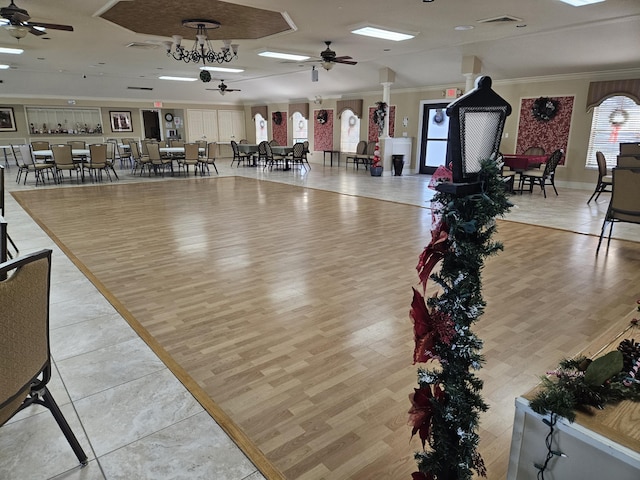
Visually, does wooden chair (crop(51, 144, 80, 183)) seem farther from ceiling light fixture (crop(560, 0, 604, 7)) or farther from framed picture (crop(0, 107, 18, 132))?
ceiling light fixture (crop(560, 0, 604, 7))

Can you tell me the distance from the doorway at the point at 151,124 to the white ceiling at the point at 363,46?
11.0ft

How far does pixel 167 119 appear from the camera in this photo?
57.2ft

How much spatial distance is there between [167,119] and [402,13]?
1399cm

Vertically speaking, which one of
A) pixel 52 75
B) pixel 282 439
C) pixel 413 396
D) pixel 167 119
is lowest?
pixel 282 439

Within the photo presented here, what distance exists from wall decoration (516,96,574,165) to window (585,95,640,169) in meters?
0.52

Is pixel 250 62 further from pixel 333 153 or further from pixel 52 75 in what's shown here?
pixel 52 75

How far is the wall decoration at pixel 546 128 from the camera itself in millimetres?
9219

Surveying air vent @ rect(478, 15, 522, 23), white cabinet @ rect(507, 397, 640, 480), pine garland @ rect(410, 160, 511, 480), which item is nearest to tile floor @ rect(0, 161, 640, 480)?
pine garland @ rect(410, 160, 511, 480)

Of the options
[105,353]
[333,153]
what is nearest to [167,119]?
[333,153]

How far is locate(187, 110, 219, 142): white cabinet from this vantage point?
17500 mm

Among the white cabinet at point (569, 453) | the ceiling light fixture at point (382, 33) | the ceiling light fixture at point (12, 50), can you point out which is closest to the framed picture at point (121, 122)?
the ceiling light fixture at point (12, 50)

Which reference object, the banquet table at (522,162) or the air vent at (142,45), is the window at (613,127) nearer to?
the banquet table at (522,162)

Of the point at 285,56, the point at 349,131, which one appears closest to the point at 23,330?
the point at 285,56

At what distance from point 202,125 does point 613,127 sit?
48.5ft
